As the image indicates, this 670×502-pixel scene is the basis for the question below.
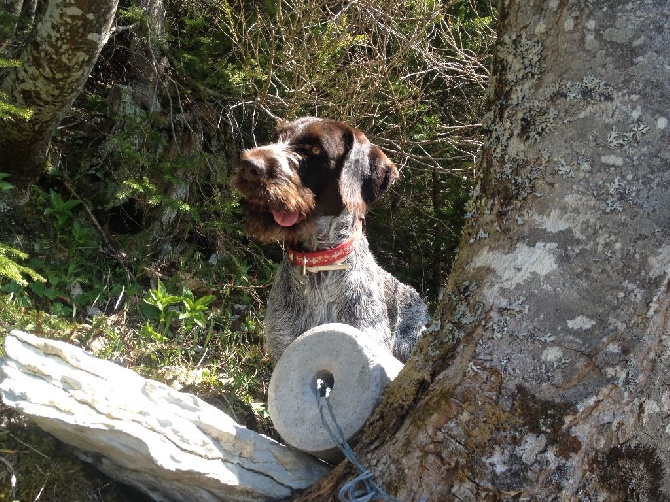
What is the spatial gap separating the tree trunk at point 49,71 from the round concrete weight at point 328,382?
270 centimetres

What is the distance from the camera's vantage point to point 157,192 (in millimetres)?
5605

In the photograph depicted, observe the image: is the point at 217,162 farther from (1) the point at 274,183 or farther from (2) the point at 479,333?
(2) the point at 479,333

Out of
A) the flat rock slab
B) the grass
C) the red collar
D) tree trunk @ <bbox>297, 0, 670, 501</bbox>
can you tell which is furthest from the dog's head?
tree trunk @ <bbox>297, 0, 670, 501</bbox>

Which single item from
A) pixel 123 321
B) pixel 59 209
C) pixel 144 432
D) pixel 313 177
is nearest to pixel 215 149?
pixel 59 209

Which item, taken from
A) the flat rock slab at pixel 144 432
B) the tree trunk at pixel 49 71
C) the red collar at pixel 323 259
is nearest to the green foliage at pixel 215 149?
the tree trunk at pixel 49 71

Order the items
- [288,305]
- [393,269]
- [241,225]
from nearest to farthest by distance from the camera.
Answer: [288,305] → [241,225] → [393,269]

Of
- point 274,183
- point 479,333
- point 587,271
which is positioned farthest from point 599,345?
point 274,183

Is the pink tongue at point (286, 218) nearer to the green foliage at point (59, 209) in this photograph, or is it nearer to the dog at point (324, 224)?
the dog at point (324, 224)

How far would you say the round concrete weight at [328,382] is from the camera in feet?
9.89

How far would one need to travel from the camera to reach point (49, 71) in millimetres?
4766

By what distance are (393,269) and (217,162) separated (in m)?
2.06

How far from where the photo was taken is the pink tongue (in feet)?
13.8

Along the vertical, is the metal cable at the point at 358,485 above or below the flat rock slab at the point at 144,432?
above

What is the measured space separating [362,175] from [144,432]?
207 cm
